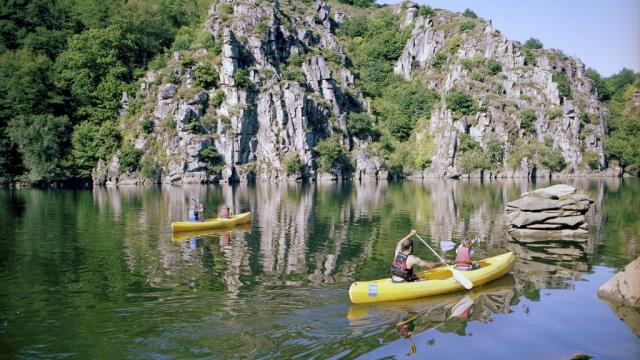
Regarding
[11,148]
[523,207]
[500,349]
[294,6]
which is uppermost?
[294,6]

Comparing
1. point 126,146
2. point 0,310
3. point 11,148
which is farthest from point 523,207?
point 11,148

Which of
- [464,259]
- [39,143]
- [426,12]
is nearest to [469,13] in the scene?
[426,12]

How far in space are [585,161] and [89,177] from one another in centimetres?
11192

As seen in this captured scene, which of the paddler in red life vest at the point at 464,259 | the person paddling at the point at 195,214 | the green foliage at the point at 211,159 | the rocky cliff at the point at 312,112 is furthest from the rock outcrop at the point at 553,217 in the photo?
the green foliage at the point at 211,159

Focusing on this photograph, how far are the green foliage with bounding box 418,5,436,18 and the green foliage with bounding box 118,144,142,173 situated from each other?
106 meters

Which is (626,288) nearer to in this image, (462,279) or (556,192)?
(462,279)

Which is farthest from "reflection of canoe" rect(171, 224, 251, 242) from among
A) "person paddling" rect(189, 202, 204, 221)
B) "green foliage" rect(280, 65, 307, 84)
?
"green foliage" rect(280, 65, 307, 84)

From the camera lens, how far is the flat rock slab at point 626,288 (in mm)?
18719

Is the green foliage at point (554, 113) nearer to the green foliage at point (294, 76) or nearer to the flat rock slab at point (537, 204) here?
the green foliage at point (294, 76)

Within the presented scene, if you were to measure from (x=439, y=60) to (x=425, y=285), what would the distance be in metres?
140

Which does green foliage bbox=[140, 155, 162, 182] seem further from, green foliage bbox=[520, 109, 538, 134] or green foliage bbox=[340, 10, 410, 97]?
green foliage bbox=[520, 109, 538, 134]

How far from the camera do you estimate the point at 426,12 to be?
16912cm

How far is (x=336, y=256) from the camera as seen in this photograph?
1093 inches

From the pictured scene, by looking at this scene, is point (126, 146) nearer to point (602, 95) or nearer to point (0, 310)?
point (0, 310)
